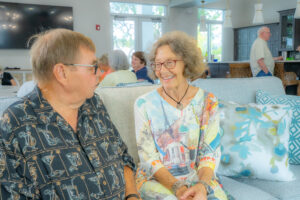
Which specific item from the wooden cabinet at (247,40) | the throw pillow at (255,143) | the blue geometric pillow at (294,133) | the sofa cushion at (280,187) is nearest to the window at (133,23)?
the wooden cabinet at (247,40)

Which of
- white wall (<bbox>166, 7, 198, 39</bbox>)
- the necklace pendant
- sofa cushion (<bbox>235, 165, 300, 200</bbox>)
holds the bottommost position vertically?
sofa cushion (<bbox>235, 165, 300, 200</bbox>)

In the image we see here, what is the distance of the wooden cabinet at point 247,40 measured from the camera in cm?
914

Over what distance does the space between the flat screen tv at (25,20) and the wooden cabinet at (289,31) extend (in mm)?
5928

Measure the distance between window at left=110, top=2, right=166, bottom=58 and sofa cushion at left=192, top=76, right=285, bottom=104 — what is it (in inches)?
265

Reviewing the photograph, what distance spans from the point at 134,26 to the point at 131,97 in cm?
777

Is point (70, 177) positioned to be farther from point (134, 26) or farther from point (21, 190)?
point (134, 26)

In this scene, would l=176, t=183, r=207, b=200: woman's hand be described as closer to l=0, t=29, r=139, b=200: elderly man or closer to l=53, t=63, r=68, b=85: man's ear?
l=0, t=29, r=139, b=200: elderly man

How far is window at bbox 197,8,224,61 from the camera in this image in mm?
10336

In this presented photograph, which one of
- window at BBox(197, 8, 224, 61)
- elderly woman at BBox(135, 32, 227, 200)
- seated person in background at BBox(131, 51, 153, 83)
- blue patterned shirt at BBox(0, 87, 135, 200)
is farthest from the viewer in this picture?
window at BBox(197, 8, 224, 61)

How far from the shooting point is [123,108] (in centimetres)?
155

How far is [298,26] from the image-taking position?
8.34 metres

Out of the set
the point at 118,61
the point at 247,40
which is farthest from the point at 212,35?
the point at 118,61

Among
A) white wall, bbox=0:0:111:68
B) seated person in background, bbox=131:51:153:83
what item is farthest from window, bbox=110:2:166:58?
seated person in background, bbox=131:51:153:83

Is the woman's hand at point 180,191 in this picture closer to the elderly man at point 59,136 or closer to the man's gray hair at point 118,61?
the elderly man at point 59,136
